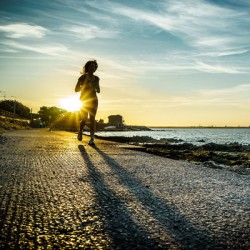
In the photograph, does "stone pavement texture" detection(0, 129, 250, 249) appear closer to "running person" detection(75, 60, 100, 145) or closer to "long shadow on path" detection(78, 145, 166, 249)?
"long shadow on path" detection(78, 145, 166, 249)

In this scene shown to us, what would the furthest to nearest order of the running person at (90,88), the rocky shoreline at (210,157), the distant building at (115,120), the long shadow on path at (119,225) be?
the distant building at (115,120), the running person at (90,88), the rocky shoreline at (210,157), the long shadow on path at (119,225)

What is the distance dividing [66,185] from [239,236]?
1.64 metres

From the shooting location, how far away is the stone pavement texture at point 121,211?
141 centimetres

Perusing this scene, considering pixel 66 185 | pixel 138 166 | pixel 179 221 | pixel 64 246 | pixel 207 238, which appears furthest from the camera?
pixel 138 166

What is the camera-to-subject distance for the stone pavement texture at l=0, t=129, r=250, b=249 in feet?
4.62

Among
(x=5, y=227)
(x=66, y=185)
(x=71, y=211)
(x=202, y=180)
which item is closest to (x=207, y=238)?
(x=71, y=211)

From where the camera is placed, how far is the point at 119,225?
64.1 inches

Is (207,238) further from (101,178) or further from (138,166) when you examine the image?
(138,166)

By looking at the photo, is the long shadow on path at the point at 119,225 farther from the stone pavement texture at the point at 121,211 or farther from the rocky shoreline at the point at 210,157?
the rocky shoreline at the point at 210,157

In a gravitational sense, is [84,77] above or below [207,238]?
above

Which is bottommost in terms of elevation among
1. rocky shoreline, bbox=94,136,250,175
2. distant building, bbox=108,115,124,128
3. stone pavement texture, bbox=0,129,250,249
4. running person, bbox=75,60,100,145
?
rocky shoreline, bbox=94,136,250,175

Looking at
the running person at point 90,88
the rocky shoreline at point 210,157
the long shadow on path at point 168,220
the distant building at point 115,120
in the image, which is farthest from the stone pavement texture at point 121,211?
the distant building at point 115,120

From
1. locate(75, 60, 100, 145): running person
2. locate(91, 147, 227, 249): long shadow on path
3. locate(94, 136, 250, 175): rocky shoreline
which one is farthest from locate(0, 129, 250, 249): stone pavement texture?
locate(75, 60, 100, 145): running person

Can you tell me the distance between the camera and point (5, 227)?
154cm
